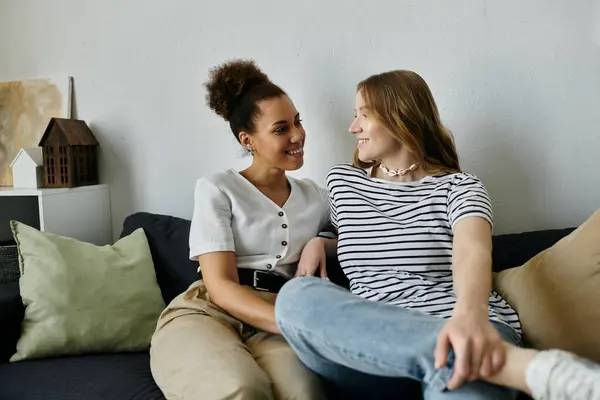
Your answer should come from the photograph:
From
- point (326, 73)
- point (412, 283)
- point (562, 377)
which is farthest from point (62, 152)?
point (562, 377)

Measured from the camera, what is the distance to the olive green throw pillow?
4.86ft

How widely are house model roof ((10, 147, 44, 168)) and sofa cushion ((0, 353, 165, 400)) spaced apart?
0.77 meters

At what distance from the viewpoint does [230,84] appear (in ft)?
5.23

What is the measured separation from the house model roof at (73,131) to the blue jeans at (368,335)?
3.90ft

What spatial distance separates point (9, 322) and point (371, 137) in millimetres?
1026

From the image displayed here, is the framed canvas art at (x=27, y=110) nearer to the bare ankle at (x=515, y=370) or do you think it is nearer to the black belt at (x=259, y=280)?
the black belt at (x=259, y=280)

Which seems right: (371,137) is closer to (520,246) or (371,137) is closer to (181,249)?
(520,246)

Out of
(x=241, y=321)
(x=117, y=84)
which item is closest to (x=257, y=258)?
(x=241, y=321)

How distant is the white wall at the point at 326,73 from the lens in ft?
5.30

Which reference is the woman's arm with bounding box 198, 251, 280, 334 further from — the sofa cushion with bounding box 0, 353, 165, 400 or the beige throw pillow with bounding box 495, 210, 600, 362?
the beige throw pillow with bounding box 495, 210, 600, 362

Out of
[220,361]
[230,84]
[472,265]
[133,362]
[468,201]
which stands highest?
[230,84]

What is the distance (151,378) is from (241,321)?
0.24 meters

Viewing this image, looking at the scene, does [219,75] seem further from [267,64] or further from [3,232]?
[3,232]

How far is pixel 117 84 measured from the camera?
2.04 metres
